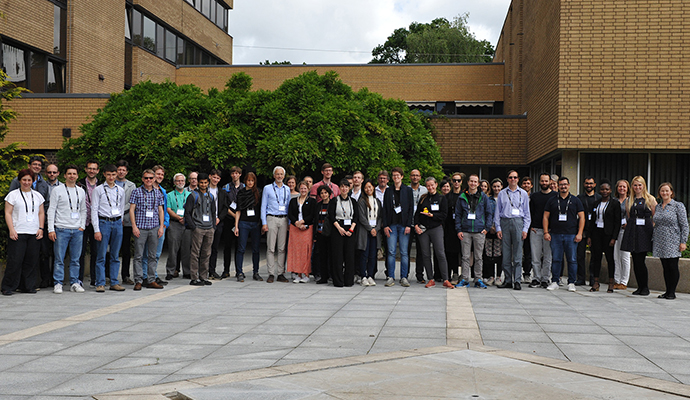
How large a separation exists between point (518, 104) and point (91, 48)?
15970 mm

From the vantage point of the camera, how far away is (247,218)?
1191 cm

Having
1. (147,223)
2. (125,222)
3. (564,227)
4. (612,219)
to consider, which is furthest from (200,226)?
(612,219)

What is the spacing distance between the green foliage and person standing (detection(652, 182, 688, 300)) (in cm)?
699

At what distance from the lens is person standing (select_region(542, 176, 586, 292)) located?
1096 cm

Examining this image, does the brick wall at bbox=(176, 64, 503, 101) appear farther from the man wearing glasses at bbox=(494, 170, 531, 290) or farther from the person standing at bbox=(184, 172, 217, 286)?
the person standing at bbox=(184, 172, 217, 286)

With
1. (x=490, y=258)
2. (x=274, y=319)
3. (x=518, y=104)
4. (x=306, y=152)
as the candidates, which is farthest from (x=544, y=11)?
(x=274, y=319)

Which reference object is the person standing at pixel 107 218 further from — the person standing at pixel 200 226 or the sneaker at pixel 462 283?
the sneaker at pixel 462 283

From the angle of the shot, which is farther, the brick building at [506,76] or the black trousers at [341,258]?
the brick building at [506,76]

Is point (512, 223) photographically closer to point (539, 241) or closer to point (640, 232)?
point (539, 241)

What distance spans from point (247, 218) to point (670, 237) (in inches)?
275

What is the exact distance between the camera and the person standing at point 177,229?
11.4m

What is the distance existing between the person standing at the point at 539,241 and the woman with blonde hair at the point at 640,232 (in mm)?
1270

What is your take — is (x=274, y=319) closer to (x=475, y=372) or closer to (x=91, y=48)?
(x=475, y=372)

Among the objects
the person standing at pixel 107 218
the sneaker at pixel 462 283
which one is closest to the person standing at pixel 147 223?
the person standing at pixel 107 218
